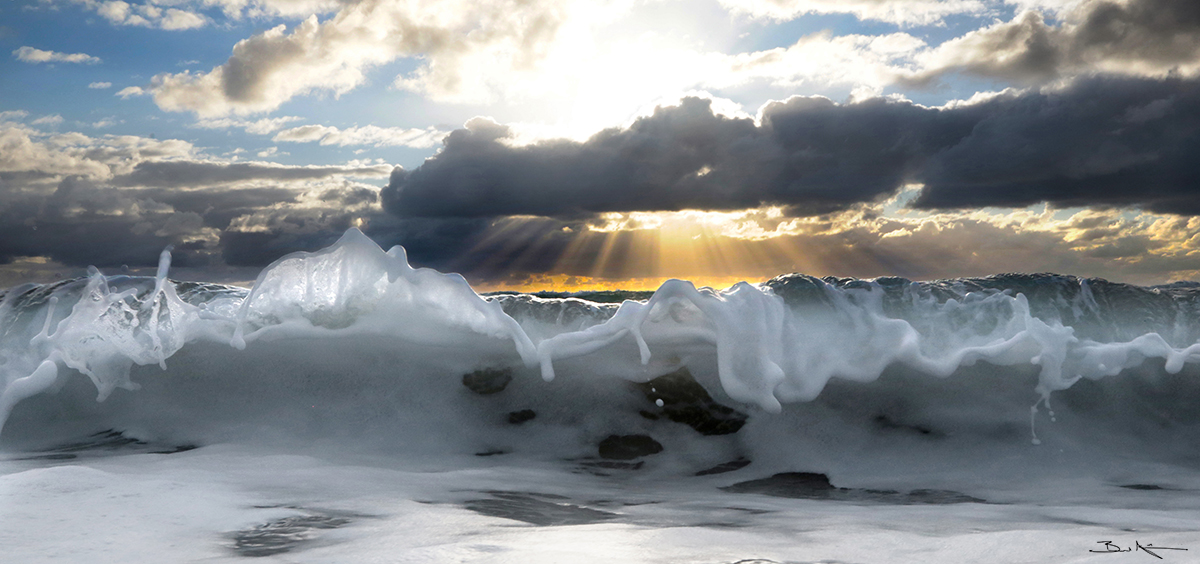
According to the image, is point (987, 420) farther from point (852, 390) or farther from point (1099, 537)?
point (1099, 537)

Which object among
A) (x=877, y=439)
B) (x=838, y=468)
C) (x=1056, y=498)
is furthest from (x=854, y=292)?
(x=1056, y=498)

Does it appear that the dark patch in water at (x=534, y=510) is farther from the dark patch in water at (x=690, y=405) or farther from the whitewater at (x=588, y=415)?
the dark patch in water at (x=690, y=405)

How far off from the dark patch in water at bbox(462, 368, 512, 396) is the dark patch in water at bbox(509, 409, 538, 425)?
0.90 ft

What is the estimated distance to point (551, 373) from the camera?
484 centimetres

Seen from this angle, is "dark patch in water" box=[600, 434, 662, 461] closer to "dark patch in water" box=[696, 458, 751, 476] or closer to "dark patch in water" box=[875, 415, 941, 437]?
"dark patch in water" box=[696, 458, 751, 476]

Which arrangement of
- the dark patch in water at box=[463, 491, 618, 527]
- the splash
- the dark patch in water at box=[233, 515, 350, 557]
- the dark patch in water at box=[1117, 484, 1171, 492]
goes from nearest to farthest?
the dark patch in water at box=[233, 515, 350, 557]
the dark patch in water at box=[463, 491, 618, 527]
the dark patch in water at box=[1117, 484, 1171, 492]
the splash

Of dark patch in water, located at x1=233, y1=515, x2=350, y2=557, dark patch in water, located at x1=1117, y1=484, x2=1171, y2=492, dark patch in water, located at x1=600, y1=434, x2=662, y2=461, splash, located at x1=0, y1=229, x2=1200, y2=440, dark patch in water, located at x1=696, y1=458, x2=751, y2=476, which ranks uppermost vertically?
splash, located at x1=0, y1=229, x2=1200, y2=440

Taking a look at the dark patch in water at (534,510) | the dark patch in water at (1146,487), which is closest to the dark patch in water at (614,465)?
the dark patch in water at (534,510)

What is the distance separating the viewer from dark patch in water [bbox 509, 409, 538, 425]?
4543 millimetres

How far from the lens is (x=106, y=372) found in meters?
5.11

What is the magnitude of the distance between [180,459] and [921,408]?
14.8ft

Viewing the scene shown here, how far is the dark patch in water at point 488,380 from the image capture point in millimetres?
4828

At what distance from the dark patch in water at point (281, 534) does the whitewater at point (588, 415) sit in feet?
0.07
